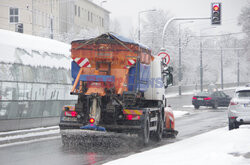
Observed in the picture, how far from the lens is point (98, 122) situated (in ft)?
43.5

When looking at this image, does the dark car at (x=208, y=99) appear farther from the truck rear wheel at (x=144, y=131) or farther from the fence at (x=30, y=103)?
the truck rear wheel at (x=144, y=131)

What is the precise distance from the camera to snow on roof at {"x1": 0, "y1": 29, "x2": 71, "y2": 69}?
671 inches

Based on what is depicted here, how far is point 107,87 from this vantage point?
529 inches

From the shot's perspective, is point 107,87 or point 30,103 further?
point 30,103

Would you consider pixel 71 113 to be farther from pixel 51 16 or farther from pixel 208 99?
pixel 51 16

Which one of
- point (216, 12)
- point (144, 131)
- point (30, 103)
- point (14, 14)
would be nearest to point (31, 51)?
point (30, 103)

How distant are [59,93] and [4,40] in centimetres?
402

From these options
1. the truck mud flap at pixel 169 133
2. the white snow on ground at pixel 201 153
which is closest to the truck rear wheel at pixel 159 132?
the truck mud flap at pixel 169 133

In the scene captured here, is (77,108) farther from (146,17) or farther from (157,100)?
(146,17)

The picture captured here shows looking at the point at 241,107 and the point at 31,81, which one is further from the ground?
the point at 31,81

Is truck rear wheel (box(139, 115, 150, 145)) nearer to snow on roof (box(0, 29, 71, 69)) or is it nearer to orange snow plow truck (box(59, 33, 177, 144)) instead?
orange snow plow truck (box(59, 33, 177, 144))

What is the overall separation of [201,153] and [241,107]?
23.1 feet

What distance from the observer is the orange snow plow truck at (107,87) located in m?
13.4

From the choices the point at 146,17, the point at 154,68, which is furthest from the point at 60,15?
the point at 154,68
